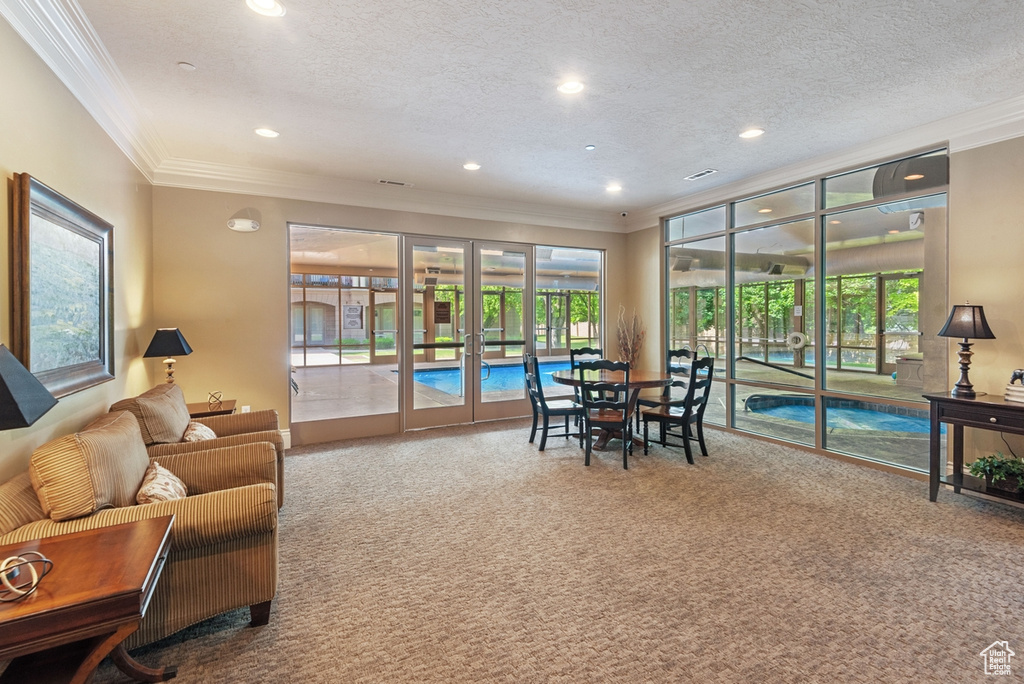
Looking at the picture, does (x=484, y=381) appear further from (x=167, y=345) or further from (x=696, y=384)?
(x=167, y=345)

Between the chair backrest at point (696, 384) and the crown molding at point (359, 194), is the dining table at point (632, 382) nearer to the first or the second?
the chair backrest at point (696, 384)

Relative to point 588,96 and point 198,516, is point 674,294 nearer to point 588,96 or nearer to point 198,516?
point 588,96

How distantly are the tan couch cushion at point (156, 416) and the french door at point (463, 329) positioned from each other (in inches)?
107

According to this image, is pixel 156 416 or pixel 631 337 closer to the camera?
pixel 156 416

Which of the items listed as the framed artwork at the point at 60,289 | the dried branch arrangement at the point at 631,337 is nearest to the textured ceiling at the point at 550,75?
the framed artwork at the point at 60,289

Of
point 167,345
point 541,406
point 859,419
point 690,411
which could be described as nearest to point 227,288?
point 167,345

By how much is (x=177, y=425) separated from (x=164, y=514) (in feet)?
4.50

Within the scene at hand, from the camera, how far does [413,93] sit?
3.15 metres

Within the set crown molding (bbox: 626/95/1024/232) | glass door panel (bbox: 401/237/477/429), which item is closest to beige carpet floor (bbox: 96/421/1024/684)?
glass door panel (bbox: 401/237/477/429)

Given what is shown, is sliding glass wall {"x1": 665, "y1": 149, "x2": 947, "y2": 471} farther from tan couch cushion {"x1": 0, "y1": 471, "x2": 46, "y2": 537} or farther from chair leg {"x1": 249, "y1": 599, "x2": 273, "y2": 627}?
tan couch cushion {"x1": 0, "y1": 471, "x2": 46, "y2": 537}

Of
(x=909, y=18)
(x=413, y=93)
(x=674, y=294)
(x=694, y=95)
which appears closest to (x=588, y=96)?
(x=694, y=95)

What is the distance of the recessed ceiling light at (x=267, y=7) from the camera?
221cm

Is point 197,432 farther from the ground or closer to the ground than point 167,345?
closer to the ground

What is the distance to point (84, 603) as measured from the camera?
124cm
